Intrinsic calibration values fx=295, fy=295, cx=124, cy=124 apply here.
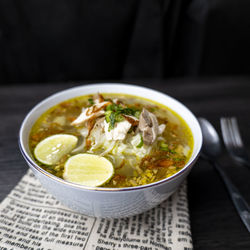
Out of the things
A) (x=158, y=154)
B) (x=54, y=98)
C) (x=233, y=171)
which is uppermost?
(x=54, y=98)

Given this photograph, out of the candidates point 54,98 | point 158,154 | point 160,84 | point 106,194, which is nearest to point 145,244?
point 106,194

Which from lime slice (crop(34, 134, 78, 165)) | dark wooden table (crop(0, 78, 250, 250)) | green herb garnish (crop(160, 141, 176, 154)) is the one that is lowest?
dark wooden table (crop(0, 78, 250, 250))

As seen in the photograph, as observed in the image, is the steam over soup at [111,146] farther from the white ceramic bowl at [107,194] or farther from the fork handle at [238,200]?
the fork handle at [238,200]

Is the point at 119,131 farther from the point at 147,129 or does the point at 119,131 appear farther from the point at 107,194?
the point at 107,194

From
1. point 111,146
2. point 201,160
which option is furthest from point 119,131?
point 201,160

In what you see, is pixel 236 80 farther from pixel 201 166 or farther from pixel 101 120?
pixel 101 120

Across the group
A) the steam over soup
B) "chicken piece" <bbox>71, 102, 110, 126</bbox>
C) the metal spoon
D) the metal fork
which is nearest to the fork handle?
the metal spoon

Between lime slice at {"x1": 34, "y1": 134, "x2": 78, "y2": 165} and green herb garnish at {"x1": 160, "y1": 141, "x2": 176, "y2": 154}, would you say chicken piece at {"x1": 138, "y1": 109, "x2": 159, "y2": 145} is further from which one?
lime slice at {"x1": 34, "y1": 134, "x2": 78, "y2": 165}
